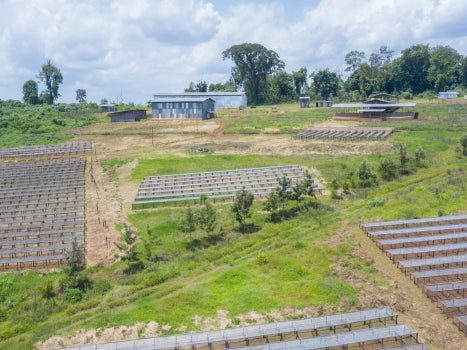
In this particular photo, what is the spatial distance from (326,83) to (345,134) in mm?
68556

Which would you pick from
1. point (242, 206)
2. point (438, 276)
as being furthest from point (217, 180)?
point (438, 276)

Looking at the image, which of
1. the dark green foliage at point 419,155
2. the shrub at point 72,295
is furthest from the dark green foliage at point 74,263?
the dark green foliage at point 419,155

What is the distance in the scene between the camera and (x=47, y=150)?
2096 inches

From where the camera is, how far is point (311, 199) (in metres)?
31.8

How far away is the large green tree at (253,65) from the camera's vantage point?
114 metres

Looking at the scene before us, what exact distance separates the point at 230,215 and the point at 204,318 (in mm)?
12882

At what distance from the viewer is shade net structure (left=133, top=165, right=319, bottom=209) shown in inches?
1297

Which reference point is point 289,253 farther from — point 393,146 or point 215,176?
point 393,146

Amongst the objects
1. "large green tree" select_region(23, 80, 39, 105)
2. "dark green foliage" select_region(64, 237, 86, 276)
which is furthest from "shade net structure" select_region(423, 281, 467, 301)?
"large green tree" select_region(23, 80, 39, 105)

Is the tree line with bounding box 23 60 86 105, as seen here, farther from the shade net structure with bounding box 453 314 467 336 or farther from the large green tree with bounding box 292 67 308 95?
the shade net structure with bounding box 453 314 467 336

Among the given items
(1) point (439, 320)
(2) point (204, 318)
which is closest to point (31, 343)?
(2) point (204, 318)

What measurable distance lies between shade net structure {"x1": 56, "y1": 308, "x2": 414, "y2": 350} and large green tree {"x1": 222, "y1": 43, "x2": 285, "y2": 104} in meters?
108

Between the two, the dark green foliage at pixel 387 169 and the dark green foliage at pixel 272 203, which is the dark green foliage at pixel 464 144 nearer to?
the dark green foliage at pixel 387 169

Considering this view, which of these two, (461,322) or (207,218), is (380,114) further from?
(461,322)
